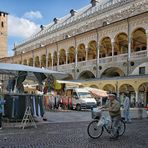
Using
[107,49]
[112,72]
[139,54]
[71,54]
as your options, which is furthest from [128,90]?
[71,54]

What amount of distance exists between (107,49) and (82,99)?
1599 cm

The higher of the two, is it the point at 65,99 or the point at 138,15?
the point at 138,15

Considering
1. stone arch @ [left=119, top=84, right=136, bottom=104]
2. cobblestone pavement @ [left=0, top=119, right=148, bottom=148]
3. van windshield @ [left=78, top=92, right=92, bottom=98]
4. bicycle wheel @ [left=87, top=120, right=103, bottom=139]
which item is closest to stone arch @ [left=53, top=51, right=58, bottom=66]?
stone arch @ [left=119, top=84, right=136, bottom=104]

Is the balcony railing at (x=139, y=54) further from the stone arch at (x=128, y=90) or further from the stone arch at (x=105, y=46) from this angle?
the stone arch at (x=105, y=46)

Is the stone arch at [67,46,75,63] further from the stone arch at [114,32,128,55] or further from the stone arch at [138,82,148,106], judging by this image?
the stone arch at [138,82,148,106]

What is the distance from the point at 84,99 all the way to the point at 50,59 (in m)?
24.6

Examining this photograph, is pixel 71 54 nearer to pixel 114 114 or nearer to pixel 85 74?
pixel 85 74

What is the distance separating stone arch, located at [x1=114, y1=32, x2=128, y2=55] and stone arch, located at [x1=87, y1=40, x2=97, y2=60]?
3416mm

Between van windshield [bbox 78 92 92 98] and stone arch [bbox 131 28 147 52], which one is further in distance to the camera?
stone arch [bbox 131 28 147 52]

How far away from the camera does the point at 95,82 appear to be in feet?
131

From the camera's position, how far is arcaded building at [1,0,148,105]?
3522 centimetres

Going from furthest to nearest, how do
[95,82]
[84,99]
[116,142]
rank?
[95,82] < [84,99] < [116,142]

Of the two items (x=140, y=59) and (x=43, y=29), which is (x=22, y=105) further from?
(x=43, y=29)

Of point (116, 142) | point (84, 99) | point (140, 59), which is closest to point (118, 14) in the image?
point (140, 59)
